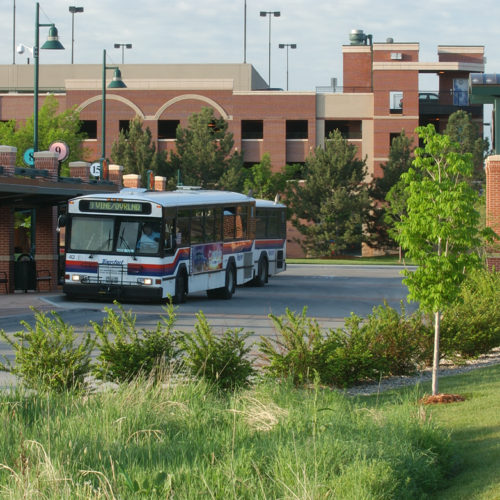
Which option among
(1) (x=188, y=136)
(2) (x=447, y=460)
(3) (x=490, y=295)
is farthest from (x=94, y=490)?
(1) (x=188, y=136)

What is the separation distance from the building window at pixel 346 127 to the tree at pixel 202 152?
13.9 meters

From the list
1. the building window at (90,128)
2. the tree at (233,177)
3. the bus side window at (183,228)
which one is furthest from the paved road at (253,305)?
the building window at (90,128)

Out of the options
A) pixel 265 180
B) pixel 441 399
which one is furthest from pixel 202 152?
pixel 441 399

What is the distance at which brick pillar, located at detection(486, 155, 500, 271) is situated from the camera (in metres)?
29.3

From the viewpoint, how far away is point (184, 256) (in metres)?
28.4

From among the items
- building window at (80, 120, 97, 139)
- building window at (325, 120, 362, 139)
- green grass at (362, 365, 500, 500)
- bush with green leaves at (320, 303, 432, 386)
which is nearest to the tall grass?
green grass at (362, 365, 500, 500)

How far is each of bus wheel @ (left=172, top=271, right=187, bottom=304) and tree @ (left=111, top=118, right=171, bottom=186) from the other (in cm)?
4389

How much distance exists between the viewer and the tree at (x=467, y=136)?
78.9 metres

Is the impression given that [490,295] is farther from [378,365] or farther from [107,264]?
[107,264]

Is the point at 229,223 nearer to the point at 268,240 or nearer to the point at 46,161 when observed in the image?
the point at 46,161

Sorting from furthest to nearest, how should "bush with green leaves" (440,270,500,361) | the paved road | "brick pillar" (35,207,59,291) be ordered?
"brick pillar" (35,207,59,291), the paved road, "bush with green leaves" (440,270,500,361)

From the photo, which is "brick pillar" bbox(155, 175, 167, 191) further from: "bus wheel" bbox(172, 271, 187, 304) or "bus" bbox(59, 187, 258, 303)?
"bus wheel" bbox(172, 271, 187, 304)

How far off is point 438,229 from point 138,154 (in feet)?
200

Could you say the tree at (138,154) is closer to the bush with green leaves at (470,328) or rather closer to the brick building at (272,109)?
the brick building at (272,109)
